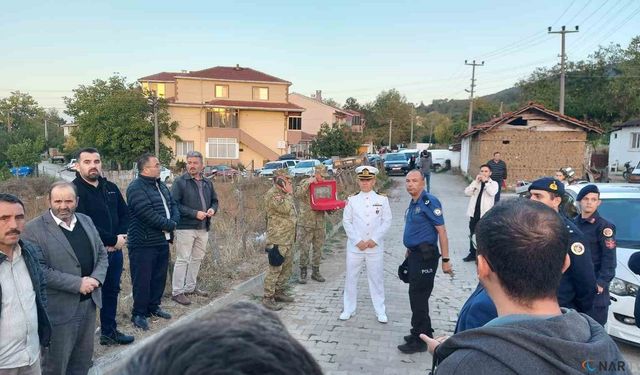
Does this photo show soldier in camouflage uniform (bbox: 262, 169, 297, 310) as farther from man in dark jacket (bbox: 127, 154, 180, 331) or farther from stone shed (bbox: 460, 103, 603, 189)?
stone shed (bbox: 460, 103, 603, 189)

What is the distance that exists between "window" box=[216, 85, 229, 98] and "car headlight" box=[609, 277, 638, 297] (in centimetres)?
4346

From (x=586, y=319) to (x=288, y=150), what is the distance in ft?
149

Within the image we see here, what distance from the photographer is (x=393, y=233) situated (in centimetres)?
1170

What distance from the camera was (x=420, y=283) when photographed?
468 centimetres

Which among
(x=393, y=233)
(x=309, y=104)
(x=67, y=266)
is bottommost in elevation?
(x=393, y=233)

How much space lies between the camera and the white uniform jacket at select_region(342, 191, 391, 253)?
5582 mm

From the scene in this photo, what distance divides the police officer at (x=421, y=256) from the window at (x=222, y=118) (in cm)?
4016

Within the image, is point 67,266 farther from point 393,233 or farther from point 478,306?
point 393,233

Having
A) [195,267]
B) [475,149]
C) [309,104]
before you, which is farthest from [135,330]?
[309,104]

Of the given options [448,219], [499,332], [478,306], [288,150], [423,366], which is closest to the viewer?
[499,332]

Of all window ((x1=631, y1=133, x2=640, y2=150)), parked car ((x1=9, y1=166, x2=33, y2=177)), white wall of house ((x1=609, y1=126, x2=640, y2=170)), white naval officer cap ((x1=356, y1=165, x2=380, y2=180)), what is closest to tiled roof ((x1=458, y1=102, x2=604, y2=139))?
white wall of house ((x1=609, y1=126, x2=640, y2=170))

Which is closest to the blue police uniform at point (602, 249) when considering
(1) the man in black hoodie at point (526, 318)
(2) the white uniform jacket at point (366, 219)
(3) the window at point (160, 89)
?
(2) the white uniform jacket at point (366, 219)

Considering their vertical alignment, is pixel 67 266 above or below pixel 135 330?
above

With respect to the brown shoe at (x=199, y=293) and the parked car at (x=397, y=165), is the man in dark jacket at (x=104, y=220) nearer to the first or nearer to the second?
the brown shoe at (x=199, y=293)
